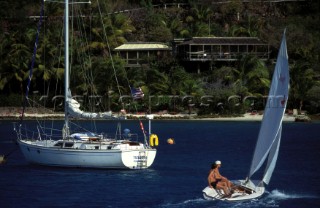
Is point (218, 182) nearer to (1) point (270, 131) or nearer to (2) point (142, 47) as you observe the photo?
(1) point (270, 131)

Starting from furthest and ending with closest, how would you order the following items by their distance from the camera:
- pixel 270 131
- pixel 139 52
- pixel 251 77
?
pixel 139 52
pixel 251 77
pixel 270 131

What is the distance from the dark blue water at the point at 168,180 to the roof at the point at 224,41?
3318 cm

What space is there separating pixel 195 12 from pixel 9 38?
92.1 ft

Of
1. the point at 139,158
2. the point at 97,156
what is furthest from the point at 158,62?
the point at 97,156

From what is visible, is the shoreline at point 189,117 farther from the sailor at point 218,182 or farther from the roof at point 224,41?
the sailor at point 218,182

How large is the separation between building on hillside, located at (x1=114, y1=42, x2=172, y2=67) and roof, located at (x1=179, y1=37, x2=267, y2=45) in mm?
5365

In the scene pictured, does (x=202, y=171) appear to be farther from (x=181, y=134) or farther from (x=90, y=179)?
(x=181, y=134)

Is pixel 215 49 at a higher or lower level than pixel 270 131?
lower

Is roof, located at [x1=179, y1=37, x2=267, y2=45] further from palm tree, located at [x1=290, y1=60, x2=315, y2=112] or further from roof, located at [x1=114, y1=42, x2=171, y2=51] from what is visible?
palm tree, located at [x1=290, y1=60, x2=315, y2=112]

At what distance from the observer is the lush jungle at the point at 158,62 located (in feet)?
352

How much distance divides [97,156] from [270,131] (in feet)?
49.5

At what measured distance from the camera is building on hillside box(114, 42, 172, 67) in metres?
119

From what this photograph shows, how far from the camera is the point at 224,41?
4569 inches

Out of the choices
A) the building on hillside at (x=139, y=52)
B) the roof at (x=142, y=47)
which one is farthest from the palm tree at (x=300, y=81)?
the roof at (x=142, y=47)
